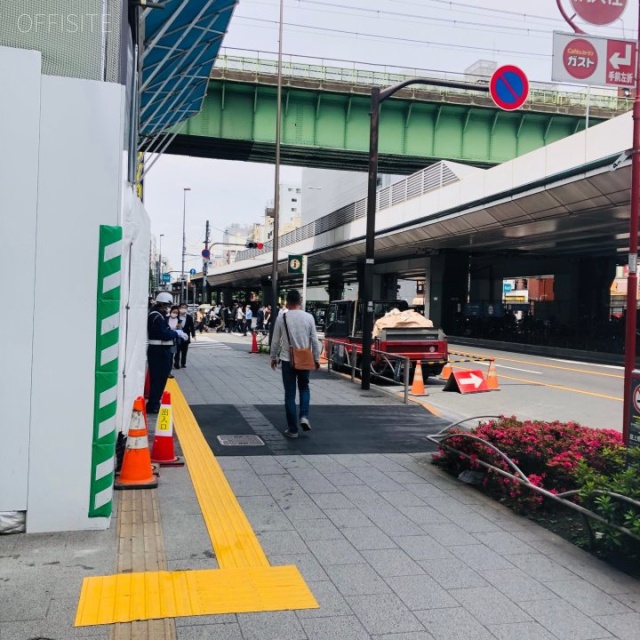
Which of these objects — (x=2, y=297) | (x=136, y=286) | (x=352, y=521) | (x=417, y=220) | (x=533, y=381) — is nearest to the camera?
(x=2, y=297)

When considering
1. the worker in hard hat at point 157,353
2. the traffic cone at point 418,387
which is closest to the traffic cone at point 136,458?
the worker in hard hat at point 157,353

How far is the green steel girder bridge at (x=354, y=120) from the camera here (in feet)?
95.1

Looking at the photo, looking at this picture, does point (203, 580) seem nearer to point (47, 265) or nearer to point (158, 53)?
point (47, 265)

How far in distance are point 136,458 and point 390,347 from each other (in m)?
10.5

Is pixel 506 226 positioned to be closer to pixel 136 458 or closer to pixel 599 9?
pixel 599 9

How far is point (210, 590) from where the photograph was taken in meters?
4.01

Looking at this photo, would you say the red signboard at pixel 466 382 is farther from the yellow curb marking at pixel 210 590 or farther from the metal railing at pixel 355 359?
the yellow curb marking at pixel 210 590

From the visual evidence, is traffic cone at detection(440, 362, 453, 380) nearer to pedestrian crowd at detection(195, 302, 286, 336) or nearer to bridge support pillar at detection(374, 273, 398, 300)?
pedestrian crowd at detection(195, 302, 286, 336)

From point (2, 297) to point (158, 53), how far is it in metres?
12.9

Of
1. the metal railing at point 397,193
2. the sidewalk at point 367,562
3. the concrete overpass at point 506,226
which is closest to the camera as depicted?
the sidewalk at point 367,562

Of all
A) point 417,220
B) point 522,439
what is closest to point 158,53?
point 522,439

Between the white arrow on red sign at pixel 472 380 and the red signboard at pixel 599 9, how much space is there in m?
9.65

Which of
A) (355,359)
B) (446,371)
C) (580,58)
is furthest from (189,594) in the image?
(446,371)

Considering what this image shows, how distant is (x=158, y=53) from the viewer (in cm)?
1587
